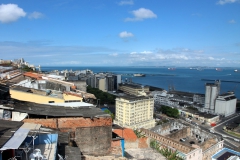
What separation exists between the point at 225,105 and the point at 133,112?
955 inches

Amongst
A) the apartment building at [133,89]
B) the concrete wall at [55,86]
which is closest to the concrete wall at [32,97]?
the concrete wall at [55,86]

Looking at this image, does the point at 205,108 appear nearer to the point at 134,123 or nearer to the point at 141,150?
the point at 134,123

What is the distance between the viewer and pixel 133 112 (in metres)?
33.5

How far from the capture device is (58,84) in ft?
45.0

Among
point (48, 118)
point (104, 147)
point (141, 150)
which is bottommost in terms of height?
point (141, 150)

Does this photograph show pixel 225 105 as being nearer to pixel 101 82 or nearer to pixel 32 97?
pixel 101 82

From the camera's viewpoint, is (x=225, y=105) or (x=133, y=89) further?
(x=133, y=89)

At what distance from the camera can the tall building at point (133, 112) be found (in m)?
33.3

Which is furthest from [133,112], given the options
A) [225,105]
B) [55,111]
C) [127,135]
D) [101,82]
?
[101,82]

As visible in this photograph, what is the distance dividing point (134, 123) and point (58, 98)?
83.4ft

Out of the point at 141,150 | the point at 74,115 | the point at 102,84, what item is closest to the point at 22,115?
the point at 74,115

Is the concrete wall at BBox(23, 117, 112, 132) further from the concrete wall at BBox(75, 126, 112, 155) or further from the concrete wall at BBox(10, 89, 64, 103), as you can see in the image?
the concrete wall at BBox(10, 89, 64, 103)

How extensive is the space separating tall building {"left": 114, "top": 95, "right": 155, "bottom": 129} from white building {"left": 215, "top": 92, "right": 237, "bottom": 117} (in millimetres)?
19617

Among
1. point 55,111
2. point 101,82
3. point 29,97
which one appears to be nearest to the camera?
point 55,111
